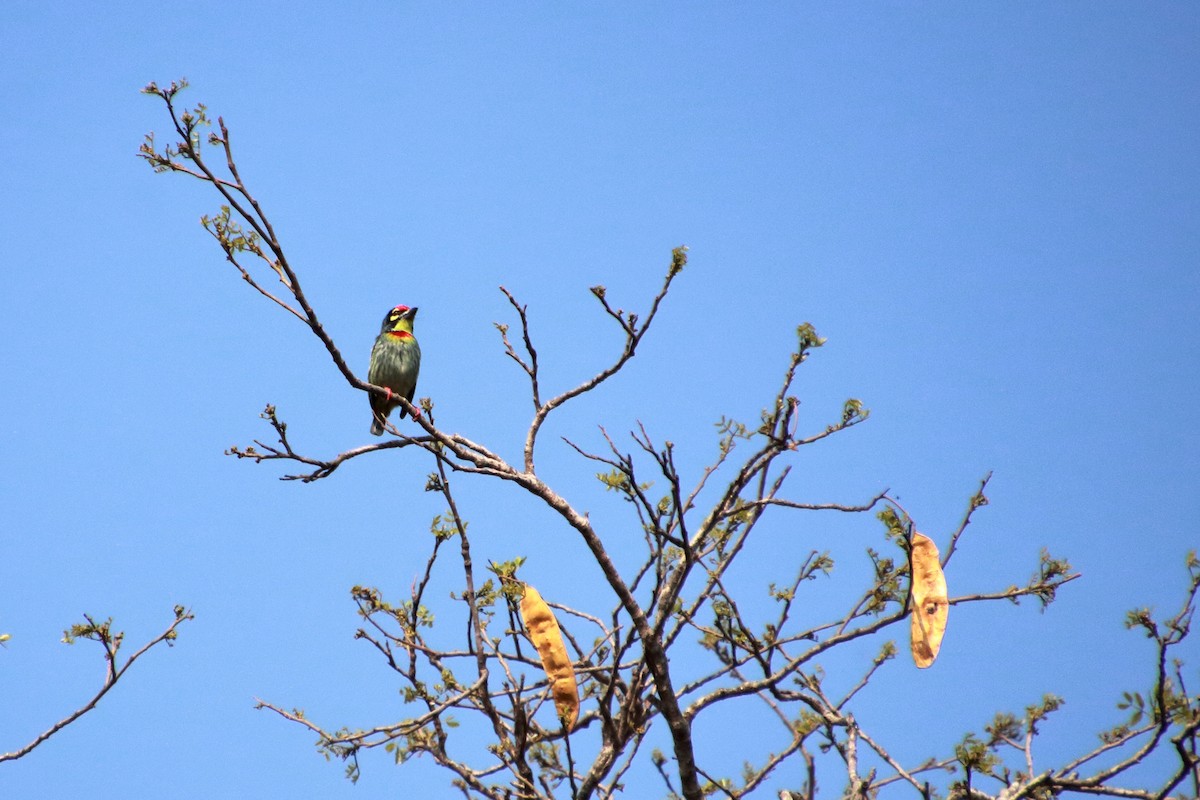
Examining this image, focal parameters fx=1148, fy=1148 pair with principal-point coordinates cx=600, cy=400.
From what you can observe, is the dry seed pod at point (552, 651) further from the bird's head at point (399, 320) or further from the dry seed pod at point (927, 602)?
the bird's head at point (399, 320)

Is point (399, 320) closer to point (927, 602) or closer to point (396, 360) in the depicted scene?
point (396, 360)

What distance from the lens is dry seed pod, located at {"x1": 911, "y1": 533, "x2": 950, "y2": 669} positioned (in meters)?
4.92

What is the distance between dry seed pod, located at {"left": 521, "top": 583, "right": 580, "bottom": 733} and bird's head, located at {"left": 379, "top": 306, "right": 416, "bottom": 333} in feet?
17.2

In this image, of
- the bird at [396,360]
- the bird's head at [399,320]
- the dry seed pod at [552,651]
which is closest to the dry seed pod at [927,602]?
the dry seed pod at [552,651]

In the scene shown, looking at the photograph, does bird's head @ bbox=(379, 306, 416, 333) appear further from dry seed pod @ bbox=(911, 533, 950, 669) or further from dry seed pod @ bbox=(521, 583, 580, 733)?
dry seed pod @ bbox=(911, 533, 950, 669)

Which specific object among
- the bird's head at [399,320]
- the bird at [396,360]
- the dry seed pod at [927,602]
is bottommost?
the dry seed pod at [927,602]

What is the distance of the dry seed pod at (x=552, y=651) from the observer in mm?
5160

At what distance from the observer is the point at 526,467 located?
5.31 m

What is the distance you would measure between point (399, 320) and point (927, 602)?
253 inches

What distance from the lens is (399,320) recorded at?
1030 centimetres

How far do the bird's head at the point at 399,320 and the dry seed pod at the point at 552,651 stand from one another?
206 inches

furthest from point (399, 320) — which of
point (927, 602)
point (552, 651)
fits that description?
point (927, 602)

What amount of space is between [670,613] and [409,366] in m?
5.29

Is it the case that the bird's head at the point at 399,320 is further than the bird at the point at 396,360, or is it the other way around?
the bird's head at the point at 399,320
